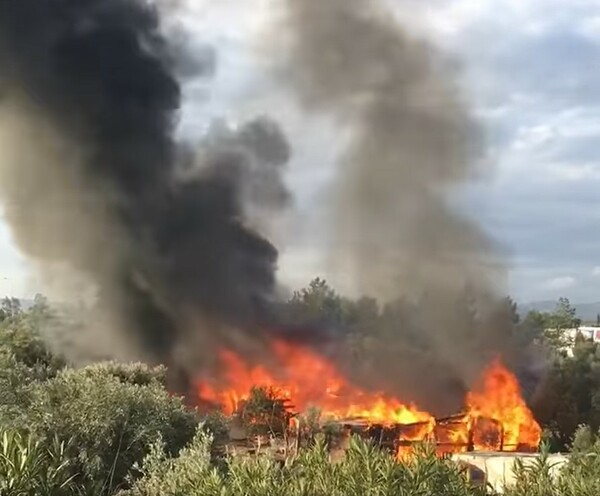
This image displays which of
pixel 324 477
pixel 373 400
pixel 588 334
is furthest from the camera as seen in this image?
pixel 588 334

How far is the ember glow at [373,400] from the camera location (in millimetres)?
40656

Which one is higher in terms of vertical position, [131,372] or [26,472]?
[131,372]

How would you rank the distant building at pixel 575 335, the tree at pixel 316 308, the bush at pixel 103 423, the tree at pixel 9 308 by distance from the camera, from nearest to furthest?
the bush at pixel 103 423
the tree at pixel 316 308
the distant building at pixel 575 335
the tree at pixel 9 308

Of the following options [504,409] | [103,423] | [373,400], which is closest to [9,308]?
[373,400]

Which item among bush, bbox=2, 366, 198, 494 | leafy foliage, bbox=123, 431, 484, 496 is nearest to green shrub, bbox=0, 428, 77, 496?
leafy foliage, bbox=123, 431, 484, 496

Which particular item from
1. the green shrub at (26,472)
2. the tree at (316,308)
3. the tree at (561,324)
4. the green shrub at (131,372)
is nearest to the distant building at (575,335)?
the tree at (561,324)

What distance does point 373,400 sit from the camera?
43438 millimetres

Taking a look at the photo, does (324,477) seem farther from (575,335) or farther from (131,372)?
(575,335)

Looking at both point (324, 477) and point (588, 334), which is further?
point (588, 334)

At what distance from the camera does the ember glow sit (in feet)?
133

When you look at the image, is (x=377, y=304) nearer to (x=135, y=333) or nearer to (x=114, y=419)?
(x=135, y=333)

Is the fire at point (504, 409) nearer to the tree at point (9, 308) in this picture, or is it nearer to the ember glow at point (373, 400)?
the ember glow at point (373, 400)

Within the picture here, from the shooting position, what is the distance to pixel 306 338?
4834cm

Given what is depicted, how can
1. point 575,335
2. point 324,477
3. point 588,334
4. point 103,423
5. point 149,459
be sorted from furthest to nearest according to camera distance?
point 588,334
point 575,335
point 103,423
point 149,459
point 324,477
